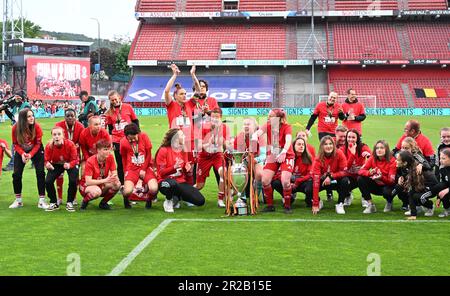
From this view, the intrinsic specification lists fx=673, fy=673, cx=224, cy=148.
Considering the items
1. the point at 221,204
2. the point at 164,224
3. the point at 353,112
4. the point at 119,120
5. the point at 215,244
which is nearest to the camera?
the point at 215,244

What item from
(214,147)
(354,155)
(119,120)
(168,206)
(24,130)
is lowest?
(168,206)

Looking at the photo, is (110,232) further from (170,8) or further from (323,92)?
(170,8)

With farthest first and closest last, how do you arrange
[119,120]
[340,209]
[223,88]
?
[223,88], [119,120], [340,209]

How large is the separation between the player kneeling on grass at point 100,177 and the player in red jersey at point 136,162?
241 millimetres

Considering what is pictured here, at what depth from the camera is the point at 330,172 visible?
10.1 meters

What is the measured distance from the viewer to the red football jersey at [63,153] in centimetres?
1033

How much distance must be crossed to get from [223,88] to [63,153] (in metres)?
42.5

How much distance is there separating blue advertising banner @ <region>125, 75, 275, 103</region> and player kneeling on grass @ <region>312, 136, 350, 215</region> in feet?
130

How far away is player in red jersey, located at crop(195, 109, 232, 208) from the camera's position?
10641 mm

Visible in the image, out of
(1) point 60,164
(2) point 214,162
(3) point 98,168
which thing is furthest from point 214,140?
(1) point 60,164

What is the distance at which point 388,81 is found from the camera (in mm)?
53156

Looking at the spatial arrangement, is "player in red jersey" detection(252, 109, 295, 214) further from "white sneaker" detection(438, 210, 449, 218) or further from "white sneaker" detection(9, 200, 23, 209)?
"white sneaker" detection(9, 200, 23, 209)

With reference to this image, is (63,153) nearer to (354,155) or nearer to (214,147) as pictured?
(214,147)

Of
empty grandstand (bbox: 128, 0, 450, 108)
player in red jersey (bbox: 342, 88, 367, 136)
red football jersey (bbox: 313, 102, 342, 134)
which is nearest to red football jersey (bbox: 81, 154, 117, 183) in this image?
red football jersey (bbox: 313, 102, 342, 134)
